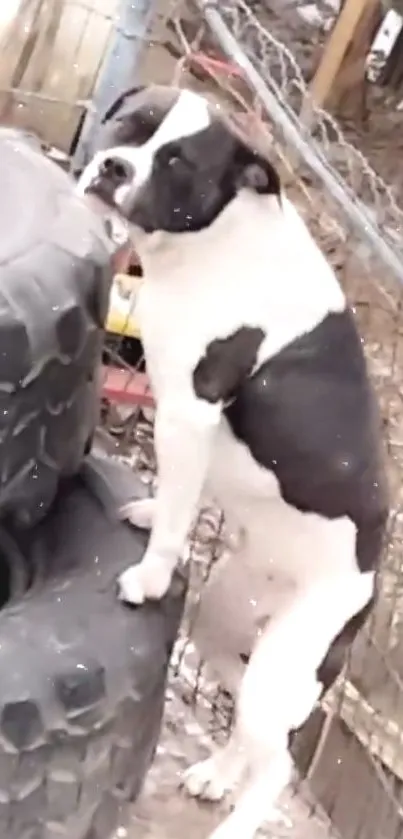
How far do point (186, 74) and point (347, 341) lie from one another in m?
0.51

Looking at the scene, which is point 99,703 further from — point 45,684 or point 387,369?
point 387,369

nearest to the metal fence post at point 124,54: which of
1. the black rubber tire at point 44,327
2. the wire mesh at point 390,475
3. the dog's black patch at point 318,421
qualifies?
the wire mesh at point 390,475

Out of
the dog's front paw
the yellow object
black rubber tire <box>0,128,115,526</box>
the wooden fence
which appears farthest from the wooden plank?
the dog's front paw

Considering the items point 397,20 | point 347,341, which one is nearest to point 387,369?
point 347,341

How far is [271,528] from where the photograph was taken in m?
0.80

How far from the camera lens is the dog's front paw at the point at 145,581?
759mm

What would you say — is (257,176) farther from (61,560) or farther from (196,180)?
(61,560)

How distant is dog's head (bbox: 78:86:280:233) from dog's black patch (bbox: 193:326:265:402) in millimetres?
67

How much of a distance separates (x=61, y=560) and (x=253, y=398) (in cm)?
16

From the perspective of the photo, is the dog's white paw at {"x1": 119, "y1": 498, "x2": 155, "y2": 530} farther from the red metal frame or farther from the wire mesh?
the red metal frame

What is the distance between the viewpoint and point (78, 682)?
2.31 feet

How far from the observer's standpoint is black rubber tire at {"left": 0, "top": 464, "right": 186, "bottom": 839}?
0.70m

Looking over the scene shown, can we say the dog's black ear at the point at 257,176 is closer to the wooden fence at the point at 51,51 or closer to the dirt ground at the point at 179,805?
the dirt ground at the point at 179,805

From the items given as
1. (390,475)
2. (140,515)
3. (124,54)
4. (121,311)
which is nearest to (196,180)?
(140,515)
